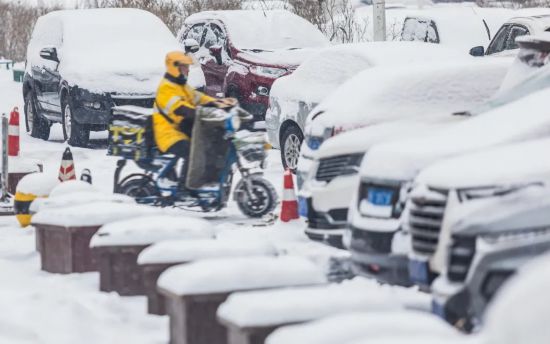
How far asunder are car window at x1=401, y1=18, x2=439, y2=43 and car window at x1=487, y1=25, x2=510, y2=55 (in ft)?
13.9

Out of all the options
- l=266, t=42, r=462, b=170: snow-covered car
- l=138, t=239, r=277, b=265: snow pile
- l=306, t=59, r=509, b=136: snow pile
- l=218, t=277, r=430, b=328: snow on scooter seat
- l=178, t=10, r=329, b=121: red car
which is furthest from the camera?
l=178, t=10, r=329, b=121: red car

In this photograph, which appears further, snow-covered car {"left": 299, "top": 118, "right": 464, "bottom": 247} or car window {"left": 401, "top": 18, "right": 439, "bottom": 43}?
car window {"left": 401, "top": 18, "right": 439, "bottom": 43}

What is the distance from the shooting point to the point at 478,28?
23.3 meters

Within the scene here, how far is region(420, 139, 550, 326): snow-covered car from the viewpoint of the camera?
6.45 metres

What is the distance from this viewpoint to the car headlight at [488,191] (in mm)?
6742

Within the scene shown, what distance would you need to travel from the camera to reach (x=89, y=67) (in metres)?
19.4

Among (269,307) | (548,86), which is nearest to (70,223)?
(548,86)

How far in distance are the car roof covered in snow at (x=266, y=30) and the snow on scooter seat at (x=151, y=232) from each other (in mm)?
12243

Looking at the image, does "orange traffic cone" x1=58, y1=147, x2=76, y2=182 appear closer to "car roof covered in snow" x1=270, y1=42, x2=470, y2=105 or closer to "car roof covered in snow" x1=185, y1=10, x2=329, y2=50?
"car roof covered in snow" x1=270, y1=42, x2=470, y2=105

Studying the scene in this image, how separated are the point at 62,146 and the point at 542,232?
590 inches

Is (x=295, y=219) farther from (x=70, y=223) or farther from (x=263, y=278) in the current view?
(x=263, y=278)

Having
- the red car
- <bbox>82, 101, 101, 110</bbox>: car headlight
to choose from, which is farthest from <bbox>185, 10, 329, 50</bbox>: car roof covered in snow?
<bbox>82, 101, 101, 110</bbox>: car headlight

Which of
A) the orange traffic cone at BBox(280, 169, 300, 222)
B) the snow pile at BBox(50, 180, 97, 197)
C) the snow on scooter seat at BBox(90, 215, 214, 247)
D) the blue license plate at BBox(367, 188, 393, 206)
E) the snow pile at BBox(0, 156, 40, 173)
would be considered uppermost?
the blue license plate at BBox(367, 188, 393, 206)

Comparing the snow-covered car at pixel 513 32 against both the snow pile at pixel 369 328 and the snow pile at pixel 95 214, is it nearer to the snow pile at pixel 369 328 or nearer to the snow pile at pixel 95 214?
the snow pile at pixel 95 214
